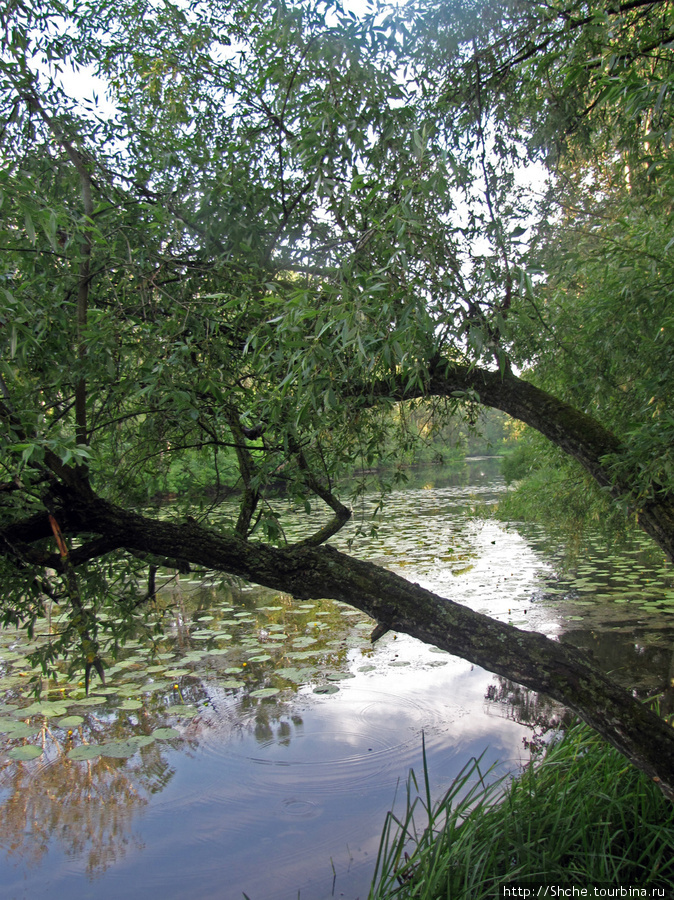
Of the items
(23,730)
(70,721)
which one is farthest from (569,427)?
(23,730)

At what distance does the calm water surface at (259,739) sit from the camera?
325 cm

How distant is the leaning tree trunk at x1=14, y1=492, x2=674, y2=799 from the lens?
2154 millimetres

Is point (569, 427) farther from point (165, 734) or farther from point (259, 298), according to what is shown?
point (165, 734)

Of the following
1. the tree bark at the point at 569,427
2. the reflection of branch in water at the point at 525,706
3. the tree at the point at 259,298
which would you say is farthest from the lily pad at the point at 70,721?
the tree bark at the point at 569,427

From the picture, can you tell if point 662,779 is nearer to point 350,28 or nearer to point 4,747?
point 350,28

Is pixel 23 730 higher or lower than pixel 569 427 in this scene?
lower

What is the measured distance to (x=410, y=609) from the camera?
2277mm

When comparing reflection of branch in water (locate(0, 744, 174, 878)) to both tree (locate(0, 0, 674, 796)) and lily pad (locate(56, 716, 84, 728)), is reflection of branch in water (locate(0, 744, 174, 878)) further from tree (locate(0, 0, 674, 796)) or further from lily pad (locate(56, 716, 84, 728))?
tree (locate(0, 0, 674, 796))

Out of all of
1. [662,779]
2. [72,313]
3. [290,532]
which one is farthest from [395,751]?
[290,532]

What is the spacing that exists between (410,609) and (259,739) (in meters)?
2.61

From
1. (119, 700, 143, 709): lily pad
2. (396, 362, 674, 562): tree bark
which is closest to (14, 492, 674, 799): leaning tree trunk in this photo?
(396, 362, 674, 562): tree bark

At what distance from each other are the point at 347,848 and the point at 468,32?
416 cm

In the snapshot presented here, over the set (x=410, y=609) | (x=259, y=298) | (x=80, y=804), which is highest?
(x=259, y=298)

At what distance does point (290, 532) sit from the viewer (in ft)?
32.9
